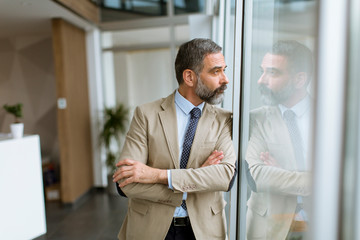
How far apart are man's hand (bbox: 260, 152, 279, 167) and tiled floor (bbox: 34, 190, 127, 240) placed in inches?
109

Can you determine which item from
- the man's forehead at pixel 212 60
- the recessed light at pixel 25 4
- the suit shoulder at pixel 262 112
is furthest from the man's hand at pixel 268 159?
the recessed light at pixel 25 4

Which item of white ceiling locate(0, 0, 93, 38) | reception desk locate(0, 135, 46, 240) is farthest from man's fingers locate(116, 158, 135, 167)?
white ceiling locate(0, 0, 93, 38)

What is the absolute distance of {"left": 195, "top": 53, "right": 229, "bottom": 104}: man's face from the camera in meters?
1.34

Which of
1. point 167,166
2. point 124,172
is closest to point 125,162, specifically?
point 124,172

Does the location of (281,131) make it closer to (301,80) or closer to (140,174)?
(301,80)

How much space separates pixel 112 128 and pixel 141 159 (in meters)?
3.63

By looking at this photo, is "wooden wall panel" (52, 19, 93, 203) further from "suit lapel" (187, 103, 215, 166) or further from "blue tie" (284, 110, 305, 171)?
"blue tie" (284, 110, 305, 171)

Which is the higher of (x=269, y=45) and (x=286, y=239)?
(x=269, y=45)

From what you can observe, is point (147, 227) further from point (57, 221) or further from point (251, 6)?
point (57, 221)

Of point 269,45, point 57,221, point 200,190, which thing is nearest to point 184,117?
point 200,190

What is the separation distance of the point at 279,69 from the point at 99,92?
14.9ft

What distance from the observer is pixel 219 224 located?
1.43m

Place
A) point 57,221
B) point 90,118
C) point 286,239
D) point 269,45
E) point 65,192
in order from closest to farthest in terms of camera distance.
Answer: point 286,239, point 269,45, point 57,221, point 65,192, point 90,118

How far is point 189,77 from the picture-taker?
54.7 inches
